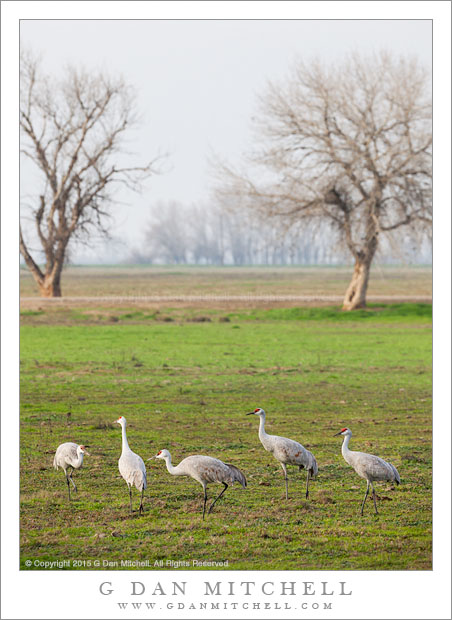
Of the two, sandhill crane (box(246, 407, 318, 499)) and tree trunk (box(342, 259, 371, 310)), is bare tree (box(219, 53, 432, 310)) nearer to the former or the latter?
tree trunk (box(342, 259, 371, 310))

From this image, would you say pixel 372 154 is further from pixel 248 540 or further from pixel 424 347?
pixel 248 540

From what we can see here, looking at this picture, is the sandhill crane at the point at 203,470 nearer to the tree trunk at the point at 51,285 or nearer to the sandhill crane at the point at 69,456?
the sandhill crane at the point at 69,456

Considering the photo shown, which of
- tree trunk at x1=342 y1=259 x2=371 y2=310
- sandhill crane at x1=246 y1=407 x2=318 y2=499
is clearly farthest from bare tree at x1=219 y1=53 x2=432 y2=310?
sandhill crane at x1=246 y1=407 x2=318 y2=499

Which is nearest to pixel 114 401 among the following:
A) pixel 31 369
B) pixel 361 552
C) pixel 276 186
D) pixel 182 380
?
pixel 182 380

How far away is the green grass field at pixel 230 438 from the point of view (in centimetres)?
658

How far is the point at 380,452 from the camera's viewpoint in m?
10.1

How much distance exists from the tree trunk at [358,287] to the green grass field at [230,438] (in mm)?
9293

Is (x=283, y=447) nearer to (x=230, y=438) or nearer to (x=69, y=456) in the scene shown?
(x=69, y=456)

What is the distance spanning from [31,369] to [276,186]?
1936 cm

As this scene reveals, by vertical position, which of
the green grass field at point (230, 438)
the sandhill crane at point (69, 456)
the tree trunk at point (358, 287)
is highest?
the tree trunk at point (358, 287)

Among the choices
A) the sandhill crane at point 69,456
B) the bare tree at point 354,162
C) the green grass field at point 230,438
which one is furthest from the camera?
the bare tree at point 354,162

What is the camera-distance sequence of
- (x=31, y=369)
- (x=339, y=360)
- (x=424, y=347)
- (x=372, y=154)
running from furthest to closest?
(x=372, y=154), (x=424, y=347), (x=339, y=360), (x=31, y=369)

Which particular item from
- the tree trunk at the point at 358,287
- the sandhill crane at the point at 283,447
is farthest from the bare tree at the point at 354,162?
the sandhill crane at the point at 283,447

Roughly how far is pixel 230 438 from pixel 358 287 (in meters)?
25.6
